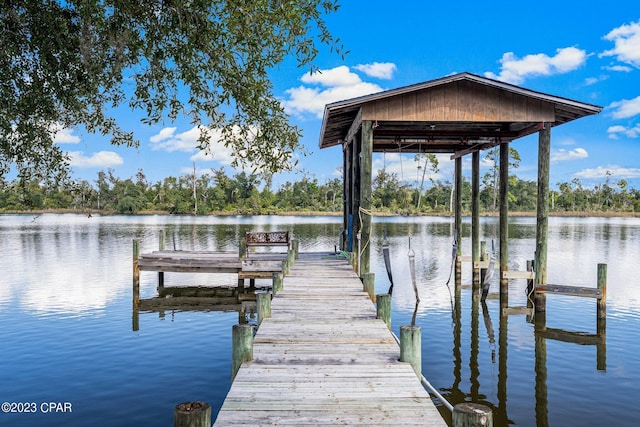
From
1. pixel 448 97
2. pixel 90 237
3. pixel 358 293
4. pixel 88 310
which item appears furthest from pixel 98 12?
pixel 90 237

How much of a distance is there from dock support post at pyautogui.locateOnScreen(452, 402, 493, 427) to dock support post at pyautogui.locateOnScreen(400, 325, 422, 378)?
8.98 ft

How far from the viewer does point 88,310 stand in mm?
18703

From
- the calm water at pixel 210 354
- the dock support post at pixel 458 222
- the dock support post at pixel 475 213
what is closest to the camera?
the calm water at pixel 210 354

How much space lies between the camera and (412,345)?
7.19m

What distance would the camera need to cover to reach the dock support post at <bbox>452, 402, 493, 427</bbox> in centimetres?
423

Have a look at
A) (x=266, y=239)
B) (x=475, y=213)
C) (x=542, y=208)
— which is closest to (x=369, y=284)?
(x=542, y=208)

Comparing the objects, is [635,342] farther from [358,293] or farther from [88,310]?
[88,310]

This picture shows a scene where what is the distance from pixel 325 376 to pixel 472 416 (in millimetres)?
2848

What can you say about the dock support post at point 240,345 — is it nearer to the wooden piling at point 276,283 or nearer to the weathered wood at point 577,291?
the wooden piling at point 276,283

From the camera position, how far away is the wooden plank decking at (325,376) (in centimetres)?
547

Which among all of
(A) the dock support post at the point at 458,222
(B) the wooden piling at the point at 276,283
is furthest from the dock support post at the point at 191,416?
(A) the dock support post at the point at 458,222

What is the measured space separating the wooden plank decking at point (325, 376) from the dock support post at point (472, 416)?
1.03 meters

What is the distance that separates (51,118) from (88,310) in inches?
475

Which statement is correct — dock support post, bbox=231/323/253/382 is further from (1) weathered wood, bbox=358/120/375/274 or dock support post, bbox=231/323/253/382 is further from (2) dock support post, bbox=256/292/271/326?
(1) weathered wood, bbox=358/120/375/274
